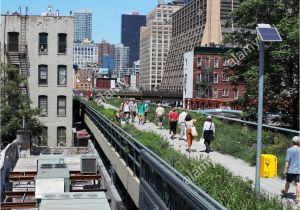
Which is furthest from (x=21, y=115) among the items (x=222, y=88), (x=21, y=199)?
(x=222, y=88)

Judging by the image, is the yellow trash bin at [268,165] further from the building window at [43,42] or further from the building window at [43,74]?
the building window at [43,42]

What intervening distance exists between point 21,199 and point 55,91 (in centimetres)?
3935

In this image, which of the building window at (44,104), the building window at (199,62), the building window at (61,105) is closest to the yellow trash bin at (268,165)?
the building window at (44,104)

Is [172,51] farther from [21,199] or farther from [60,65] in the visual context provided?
[21,199]

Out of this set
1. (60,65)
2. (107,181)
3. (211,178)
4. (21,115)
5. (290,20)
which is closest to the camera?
(211,178)

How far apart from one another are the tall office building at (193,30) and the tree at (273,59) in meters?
95.6

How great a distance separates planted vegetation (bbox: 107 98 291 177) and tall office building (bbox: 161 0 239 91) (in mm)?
107234

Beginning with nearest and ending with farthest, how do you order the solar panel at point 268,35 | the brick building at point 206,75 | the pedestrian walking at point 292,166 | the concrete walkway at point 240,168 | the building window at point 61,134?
the solar panel at point 268,35, the pedestrian walking at point 292,166, the concrete walkway at point 240,168, the building window at point 61,134, the brick building at point 206,75

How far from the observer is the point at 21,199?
647 inches

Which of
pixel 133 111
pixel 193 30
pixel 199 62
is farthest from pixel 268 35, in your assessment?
pixel 193 30

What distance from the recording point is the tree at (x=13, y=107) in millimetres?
43281

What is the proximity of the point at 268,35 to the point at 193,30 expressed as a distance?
15424cm

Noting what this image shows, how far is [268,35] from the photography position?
9.31 meters

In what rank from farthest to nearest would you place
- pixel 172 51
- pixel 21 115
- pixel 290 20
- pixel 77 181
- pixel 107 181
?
pixel 172 51, pixel 21 115, pixel 290 20, pixel 77 181, pixel 107 181
